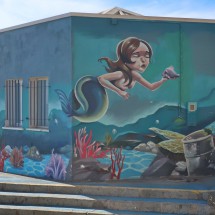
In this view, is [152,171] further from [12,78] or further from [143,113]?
[12,78]

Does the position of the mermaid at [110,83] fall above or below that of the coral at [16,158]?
above

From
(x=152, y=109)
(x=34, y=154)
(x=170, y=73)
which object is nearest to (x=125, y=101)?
(x=152, y=109)

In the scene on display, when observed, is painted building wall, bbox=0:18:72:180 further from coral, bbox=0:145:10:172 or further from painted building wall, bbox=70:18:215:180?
painted building wall, bbox=70:18:215:180

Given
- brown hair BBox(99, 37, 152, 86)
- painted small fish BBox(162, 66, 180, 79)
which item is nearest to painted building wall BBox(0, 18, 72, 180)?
brown hair BBox(99, 37, 152, 86)

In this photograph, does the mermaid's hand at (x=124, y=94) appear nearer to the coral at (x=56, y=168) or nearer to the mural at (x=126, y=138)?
the mural at (x=126, y=138)

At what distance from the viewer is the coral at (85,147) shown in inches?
323

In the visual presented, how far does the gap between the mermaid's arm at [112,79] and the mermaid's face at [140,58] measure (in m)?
0.34

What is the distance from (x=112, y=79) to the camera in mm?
8320

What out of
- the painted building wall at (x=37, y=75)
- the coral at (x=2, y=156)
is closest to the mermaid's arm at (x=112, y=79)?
the painted building wall at (x=37, y=75)

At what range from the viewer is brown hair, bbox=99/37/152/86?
8.30 meters

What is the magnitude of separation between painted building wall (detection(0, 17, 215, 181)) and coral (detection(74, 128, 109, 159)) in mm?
22

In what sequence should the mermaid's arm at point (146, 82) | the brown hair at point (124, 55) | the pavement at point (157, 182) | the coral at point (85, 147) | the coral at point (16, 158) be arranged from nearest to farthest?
the pavement at point (157, 182)
the coral at point (85, 147)
the brown hair at point (124, 55)
the mermaid's arm at point (146, 82)
the coral at point (16, 158)

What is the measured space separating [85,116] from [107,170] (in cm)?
131

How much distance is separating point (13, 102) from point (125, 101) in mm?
3064
